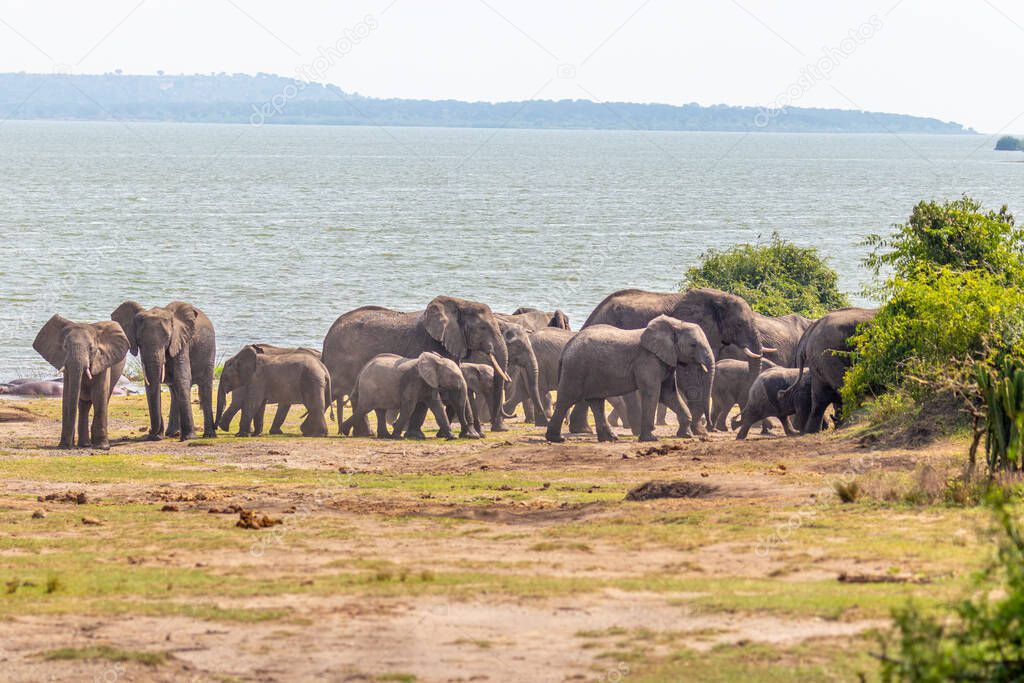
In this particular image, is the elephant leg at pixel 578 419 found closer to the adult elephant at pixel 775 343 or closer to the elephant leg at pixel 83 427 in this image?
the adult elephant at pixel 775 343

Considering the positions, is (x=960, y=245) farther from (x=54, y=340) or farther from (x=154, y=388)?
(x=54, y=340)

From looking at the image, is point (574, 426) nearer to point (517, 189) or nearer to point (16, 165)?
point (517, 189)

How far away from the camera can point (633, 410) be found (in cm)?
2847

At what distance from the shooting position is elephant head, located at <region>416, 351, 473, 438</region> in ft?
82.2

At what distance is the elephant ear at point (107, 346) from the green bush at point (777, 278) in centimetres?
1781

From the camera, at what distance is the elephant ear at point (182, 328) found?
82.9ft

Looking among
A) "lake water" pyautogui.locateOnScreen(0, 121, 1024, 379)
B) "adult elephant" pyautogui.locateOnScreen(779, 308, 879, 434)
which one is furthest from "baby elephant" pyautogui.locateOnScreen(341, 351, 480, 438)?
"lake water" pyautogui.locateOnScreen(0, 121, 1024, 379)

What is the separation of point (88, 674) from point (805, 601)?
14.9ft

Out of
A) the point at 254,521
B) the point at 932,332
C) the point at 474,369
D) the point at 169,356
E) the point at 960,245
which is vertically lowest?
the point at 254,521

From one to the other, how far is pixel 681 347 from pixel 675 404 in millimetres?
936

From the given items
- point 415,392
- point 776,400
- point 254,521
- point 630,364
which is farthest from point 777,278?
point 254,521

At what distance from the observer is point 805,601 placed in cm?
1045

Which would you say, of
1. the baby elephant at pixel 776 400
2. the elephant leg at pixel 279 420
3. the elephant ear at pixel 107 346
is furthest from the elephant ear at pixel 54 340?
the baby elephant at pixel 776 400

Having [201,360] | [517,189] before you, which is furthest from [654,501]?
[517,189]
